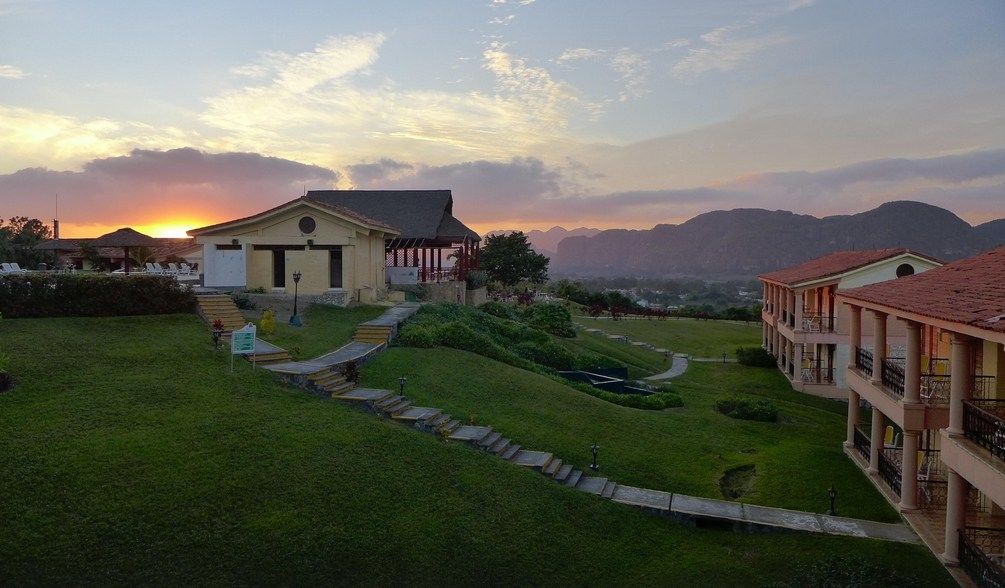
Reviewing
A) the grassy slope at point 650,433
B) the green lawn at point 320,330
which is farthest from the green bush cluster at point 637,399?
the green lawn at point 320,330

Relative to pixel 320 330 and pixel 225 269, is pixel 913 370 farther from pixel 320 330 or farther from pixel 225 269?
pixel 225 269

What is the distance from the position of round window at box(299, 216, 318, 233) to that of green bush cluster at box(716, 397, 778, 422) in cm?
1899

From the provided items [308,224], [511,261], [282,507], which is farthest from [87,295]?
[511,261]

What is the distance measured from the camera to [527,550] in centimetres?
1148

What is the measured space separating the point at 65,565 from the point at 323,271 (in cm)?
2101

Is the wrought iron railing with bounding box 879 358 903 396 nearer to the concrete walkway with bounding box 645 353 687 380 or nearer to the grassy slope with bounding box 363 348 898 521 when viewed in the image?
the grassy slope with bounding box 363 348 898 521

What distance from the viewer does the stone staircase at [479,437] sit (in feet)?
48.1

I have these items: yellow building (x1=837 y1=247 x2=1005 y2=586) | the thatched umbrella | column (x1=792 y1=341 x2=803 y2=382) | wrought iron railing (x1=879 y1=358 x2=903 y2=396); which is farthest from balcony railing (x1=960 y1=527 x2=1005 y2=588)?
the thatched umbrella

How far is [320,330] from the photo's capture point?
2406 centimetres

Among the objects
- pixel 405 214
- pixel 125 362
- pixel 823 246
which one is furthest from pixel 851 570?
pixel 823 246

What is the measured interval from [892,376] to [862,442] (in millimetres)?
3591

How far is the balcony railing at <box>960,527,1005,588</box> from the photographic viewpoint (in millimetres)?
10445

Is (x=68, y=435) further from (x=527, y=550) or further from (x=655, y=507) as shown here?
(x=655, y=507)

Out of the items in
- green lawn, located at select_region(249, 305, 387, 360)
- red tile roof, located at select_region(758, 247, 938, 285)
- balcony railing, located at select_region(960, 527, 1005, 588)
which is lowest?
balcony railing, located at select_region(960, 527, 1005, 588)
